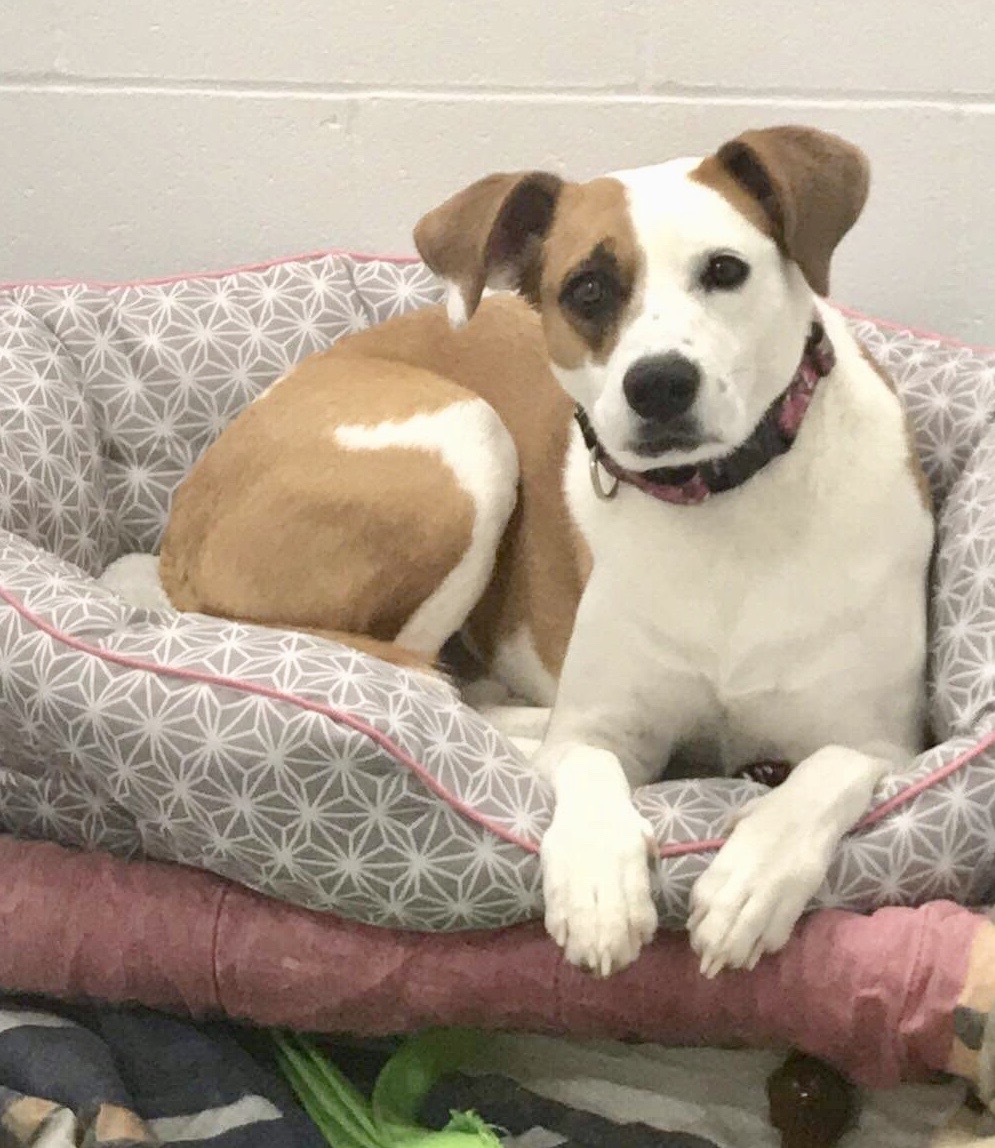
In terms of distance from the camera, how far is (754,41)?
222cm


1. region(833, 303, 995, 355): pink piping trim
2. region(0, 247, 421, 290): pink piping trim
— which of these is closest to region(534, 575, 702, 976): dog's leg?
region(833, 303, 995, 355): pink piping trim

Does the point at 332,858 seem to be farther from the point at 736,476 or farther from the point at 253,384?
the point at 253,384

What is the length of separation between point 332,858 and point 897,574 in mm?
725

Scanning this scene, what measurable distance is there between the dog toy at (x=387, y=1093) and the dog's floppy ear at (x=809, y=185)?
3.08 feet

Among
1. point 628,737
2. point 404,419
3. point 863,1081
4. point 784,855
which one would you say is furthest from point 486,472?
point 863,1081

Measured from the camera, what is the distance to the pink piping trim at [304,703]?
1.49 metres

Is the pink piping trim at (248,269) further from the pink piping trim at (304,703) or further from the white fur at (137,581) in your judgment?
the pink piping trim at (304,703)

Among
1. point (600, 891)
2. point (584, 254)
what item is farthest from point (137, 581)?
point (600, 891)

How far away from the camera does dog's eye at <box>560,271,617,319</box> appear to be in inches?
60.7

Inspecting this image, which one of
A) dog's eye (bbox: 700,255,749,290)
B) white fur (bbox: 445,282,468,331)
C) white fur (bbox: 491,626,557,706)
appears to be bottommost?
white fur (bbox: 491,626,557,706)

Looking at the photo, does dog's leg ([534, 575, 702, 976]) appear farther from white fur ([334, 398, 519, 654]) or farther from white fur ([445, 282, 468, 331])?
white fur ([445, 282, 468, 331])

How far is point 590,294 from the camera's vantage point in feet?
5.11

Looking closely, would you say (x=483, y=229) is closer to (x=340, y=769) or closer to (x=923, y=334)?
(x=340, y=769)

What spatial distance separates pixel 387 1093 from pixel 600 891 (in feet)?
1.30
